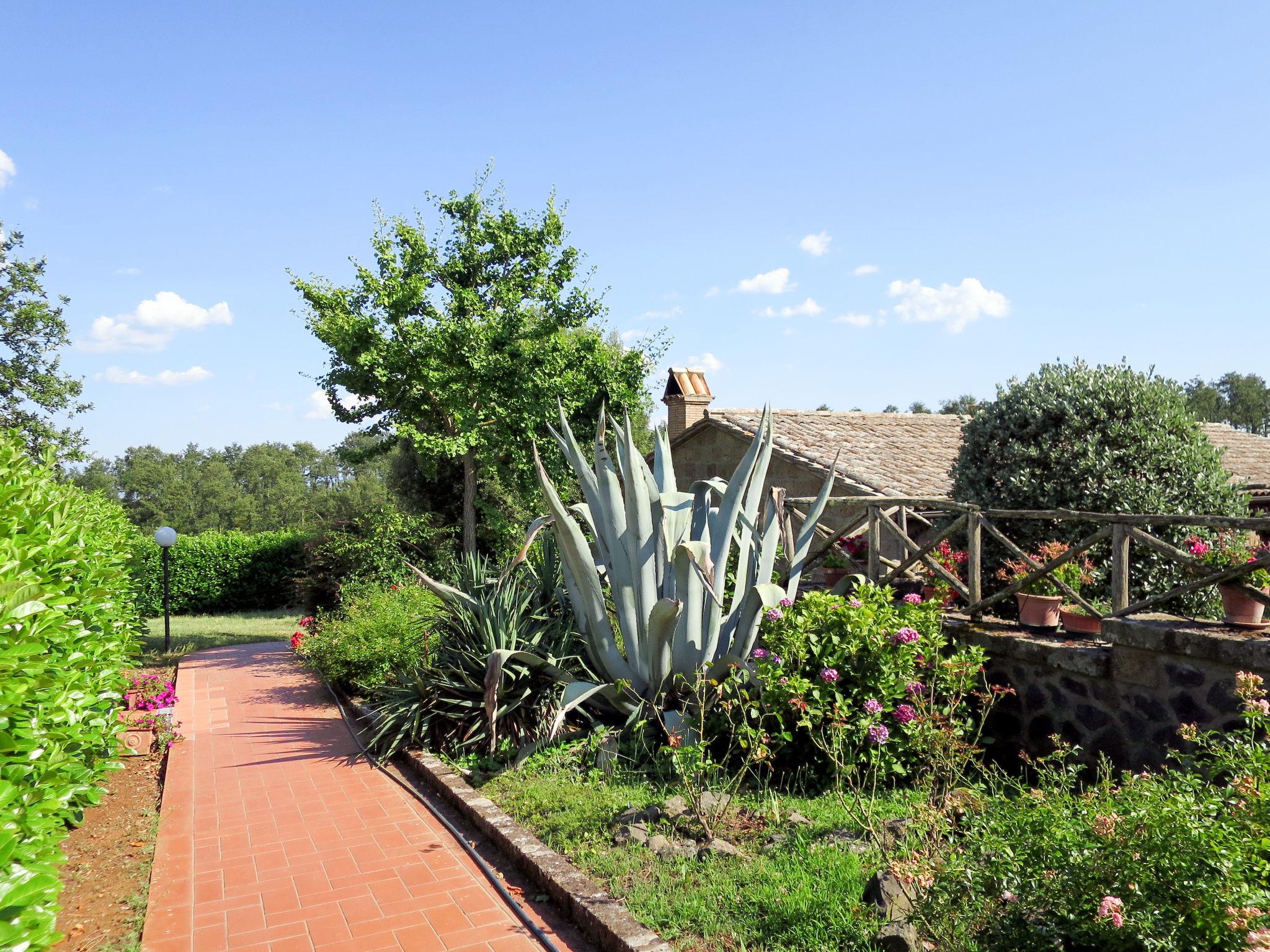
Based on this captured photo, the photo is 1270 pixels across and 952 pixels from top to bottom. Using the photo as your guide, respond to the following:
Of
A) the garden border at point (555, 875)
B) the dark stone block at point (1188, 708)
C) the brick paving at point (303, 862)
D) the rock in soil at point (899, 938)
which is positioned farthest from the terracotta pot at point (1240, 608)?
the brick paving at point (303, 862)

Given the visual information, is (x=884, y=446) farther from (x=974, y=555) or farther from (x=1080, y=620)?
(x=1080, y=620)

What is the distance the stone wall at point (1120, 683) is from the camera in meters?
4.50

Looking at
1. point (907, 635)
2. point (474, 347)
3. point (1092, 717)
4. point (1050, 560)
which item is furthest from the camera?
point (474, 347)

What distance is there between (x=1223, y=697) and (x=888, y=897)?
2.61 meters

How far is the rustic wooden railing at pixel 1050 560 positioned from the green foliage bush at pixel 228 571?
15839 mm

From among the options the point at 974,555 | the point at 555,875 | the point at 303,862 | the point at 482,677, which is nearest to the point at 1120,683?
the point at 974,555

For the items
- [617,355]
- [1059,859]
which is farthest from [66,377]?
[1059,859]

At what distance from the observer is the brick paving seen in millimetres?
3818

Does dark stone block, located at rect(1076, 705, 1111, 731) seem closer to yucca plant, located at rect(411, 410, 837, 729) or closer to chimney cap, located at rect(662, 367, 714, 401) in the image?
yucca plant, located at rect(411, 410, 837, 729)

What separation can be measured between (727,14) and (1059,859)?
7.60 meters

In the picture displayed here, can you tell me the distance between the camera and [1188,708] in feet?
15.2

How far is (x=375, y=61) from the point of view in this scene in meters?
8.22

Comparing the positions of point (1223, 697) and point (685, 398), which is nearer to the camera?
point (1223, 697)

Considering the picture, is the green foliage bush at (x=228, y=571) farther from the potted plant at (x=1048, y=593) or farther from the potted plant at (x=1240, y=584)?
the potted plant at (x=1240, y=584)
